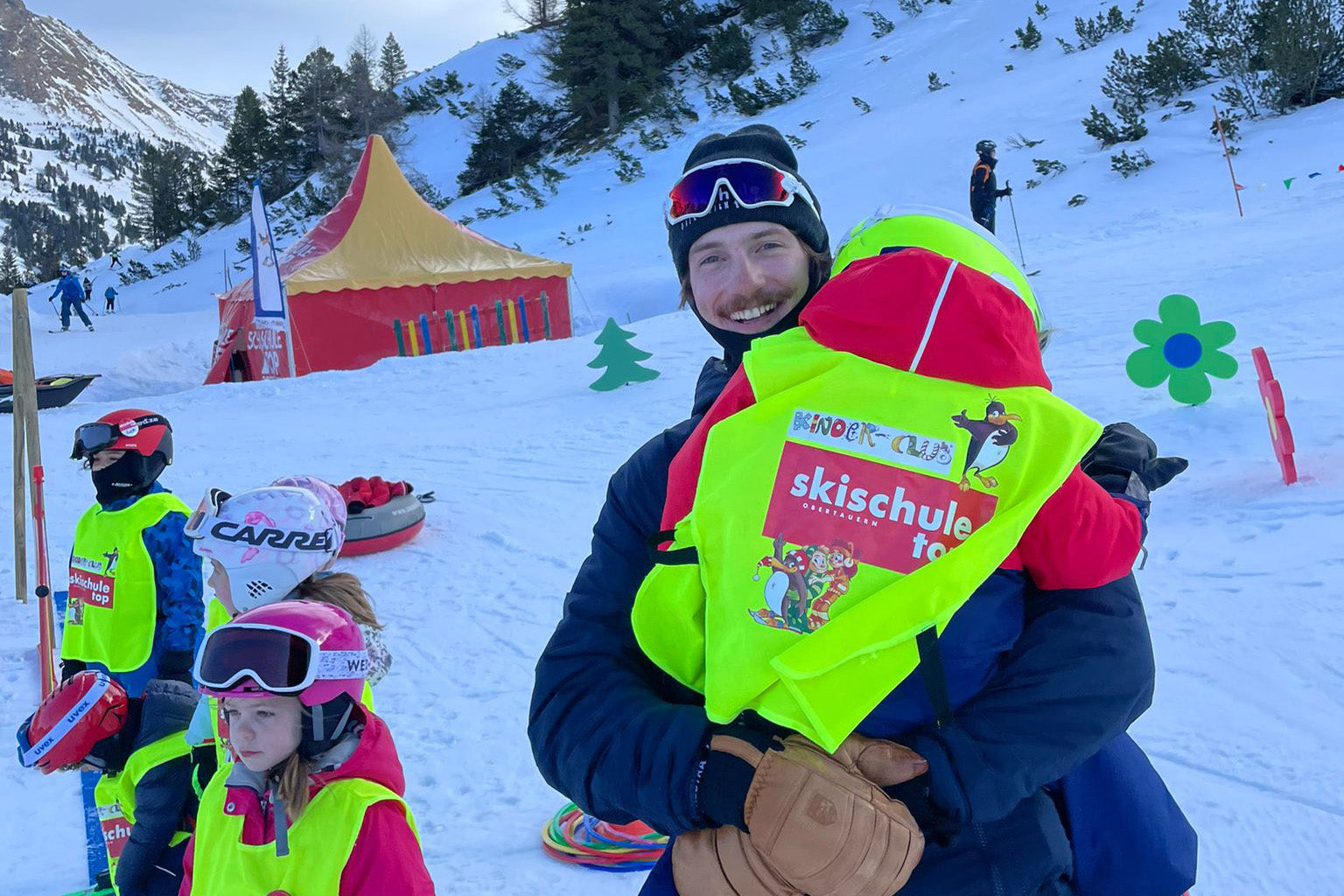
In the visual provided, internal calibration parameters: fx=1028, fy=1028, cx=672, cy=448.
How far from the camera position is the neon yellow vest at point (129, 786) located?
285 centimetres

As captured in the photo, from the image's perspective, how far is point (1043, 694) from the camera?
3.62 feet

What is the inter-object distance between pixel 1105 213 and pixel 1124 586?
14.7m

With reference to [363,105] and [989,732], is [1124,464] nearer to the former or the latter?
[989,732]

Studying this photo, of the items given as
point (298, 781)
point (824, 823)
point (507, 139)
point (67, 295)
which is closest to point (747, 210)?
point (824, 823)

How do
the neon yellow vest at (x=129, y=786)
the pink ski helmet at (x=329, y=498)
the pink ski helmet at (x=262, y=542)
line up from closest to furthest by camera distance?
the pink ski helmet at (x=262, y=542) → the pink ski helmet at (x=329, y=498) → the neon yellow vest at (x=129, y=786)

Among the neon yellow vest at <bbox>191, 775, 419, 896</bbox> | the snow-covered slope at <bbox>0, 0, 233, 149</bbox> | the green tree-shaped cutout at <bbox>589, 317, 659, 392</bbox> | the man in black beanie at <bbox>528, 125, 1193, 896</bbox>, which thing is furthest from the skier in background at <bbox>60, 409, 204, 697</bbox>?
the snow-covered slope at <bbox>0, 0, 233, 149</bbox>

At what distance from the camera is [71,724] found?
274 cm

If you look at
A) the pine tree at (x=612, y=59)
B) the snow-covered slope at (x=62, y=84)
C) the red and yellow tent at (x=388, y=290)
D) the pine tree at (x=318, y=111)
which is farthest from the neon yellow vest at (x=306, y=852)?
the snow-covered slope at (x=62, y=84)

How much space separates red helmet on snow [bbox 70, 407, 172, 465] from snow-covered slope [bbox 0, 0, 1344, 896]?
4.88 ft

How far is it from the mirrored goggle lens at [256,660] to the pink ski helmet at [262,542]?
0.46 meters

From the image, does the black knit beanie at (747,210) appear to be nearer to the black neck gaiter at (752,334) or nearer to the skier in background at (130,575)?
the black neck gaiter at (752,334)

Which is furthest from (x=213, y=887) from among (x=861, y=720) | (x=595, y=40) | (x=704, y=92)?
(x=595, y=40)

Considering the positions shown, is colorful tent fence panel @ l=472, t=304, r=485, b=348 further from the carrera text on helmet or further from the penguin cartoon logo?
the penguin cartoon logo

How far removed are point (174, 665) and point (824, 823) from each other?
2.77 meters
